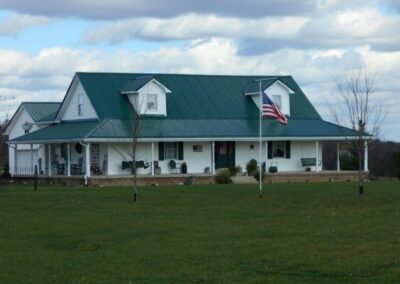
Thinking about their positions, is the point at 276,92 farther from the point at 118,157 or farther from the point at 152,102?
the point at 118,157

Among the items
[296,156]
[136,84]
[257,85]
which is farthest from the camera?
[257,85]

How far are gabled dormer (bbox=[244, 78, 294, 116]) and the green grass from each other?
2303 cm

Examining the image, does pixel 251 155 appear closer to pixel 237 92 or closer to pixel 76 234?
pixel 237 92

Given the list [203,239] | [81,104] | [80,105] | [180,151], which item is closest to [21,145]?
[80,105]

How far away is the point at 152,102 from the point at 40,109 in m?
13.2

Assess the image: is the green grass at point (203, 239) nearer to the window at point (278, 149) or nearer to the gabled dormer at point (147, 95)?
the gabled dormer at point (147, 95)

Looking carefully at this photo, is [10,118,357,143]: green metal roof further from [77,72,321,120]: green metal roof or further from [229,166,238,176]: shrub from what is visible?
[229,166,238,176]: shrub

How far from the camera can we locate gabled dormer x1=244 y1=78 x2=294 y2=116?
56.9 meters

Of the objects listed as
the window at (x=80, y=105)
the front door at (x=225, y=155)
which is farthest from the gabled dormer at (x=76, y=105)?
the front door at (x=225, y=155)

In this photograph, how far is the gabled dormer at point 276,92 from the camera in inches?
2242

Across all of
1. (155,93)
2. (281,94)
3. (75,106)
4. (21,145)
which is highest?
(281,94)

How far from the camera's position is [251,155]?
55.5 m

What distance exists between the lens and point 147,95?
53.2m

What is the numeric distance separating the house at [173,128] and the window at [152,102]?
0.04 metres
